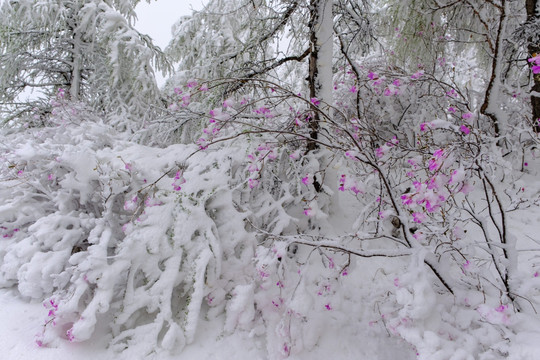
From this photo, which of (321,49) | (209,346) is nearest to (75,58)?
(321,49)

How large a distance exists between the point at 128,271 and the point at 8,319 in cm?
94

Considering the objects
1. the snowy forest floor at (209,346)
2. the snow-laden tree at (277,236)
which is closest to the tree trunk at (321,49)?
the snow-laden tree at (277,236)

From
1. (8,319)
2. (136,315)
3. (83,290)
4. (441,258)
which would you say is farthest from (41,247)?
(441,258)

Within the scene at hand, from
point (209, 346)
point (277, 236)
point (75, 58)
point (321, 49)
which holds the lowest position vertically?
point (209, 346)

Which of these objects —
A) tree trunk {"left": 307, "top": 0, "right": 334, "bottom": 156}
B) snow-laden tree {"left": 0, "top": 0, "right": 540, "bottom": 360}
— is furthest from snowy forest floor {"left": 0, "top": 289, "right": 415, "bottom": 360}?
tree trunk {"left": 307, "top": 0, "right": 334, "bottom": 156}

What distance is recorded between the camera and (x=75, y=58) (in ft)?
23.0

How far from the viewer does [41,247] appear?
2.86m

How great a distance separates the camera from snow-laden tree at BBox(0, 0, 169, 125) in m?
5.94

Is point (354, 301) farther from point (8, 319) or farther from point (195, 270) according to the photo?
point (8, 319)

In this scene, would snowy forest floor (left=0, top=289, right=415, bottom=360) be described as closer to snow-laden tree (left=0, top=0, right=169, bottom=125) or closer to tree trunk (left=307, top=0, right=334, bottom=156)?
tree trunk (left=307, top=0, right=334, bottom=156)

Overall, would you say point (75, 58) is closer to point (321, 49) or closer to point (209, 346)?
point (321, 49)

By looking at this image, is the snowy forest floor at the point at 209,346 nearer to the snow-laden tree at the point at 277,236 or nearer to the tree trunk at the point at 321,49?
the snow-laden tree at the point at 277,236

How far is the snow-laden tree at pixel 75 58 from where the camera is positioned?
594 centimetres

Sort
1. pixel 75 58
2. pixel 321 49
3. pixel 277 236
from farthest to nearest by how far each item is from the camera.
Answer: pixel 75 58 < pixel 321 49 < pixel 277 236
